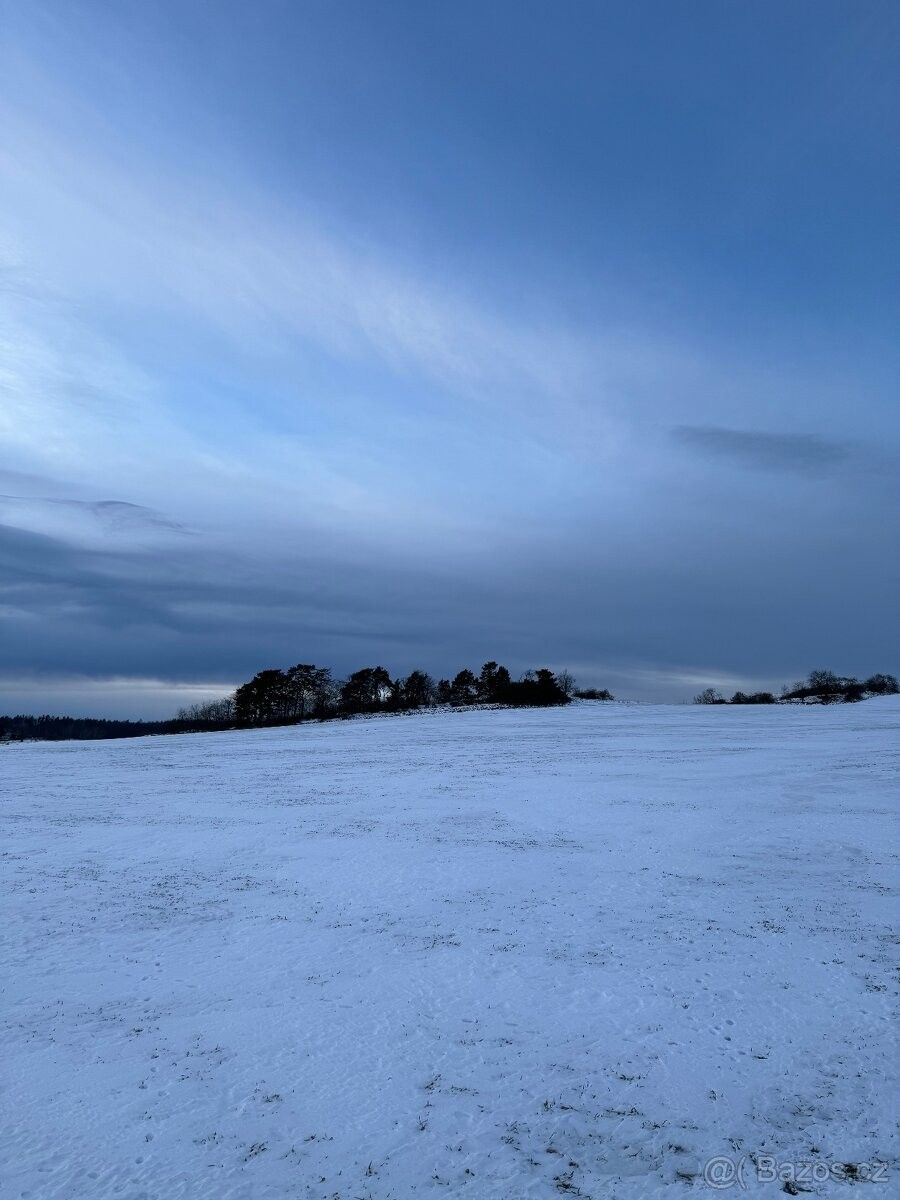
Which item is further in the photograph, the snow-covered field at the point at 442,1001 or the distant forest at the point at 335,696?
the distant forest at the point at 335,696

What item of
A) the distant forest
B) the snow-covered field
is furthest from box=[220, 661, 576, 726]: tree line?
the snow-covered field

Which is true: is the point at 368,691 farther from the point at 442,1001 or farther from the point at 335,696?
the point at 442,1001

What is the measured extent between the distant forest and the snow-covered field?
57323 millimetres

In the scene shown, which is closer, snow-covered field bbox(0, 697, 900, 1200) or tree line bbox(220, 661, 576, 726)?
snow-covered field bbox(0, 697, 900, 1200)

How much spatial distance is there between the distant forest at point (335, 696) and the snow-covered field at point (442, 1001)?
5732cm

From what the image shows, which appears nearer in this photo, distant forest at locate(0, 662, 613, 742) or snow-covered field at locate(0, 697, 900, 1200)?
snow-covered field at locate(0, 697, 900, 1200)

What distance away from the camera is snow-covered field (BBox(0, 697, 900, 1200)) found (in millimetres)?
5039

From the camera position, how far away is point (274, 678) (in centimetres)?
9106

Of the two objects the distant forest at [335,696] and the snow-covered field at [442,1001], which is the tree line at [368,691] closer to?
the distant forest at [335,696]

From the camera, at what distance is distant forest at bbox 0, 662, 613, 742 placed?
7625 centimetres

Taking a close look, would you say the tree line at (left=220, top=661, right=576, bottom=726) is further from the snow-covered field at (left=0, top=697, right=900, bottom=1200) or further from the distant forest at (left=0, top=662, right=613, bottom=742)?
the snow-covered field at (left=0, top=697, right=900, bottom=1200)

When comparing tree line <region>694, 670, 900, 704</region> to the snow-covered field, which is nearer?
the snow-covered field

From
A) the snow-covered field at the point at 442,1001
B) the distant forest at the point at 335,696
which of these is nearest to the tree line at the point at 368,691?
the distant forest at the point at 335,696

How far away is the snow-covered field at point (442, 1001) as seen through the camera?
5.04 metres
